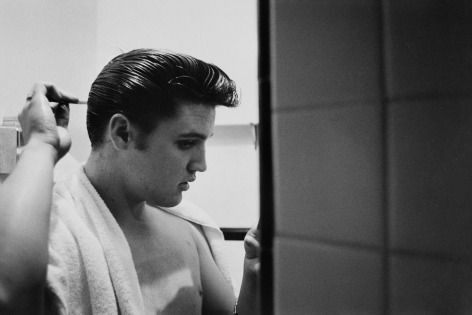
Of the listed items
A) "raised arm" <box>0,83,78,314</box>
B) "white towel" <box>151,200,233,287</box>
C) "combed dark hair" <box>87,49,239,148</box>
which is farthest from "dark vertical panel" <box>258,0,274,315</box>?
"white towel" <box>151,200,233,287</box>

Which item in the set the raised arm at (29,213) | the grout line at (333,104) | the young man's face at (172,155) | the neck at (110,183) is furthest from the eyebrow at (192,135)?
the grout line at (333,104)

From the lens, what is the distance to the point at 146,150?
0.70m

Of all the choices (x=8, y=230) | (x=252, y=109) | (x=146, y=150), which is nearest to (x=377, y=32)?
(x=8, y=230)

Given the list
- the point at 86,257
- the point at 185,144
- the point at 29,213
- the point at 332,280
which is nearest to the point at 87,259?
the point at 86,257

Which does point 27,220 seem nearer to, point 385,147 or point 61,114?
point 61,114

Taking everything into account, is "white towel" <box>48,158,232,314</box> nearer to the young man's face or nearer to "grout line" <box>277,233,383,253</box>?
the young man's face

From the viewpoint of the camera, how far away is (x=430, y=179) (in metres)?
0.18

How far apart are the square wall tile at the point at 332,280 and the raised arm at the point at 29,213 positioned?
0.31m

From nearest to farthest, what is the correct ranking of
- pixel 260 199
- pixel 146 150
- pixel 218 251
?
1. pixel 260 199
2. pixel 146 150
3. pixel 218 251

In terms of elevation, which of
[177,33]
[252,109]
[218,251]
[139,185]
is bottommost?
[218,251]

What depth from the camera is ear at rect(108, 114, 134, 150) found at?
0.66 meters

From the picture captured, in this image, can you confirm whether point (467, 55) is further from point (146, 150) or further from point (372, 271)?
point (146, 150)

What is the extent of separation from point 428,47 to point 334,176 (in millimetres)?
→ 70

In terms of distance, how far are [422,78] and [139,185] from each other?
0.58 metres
